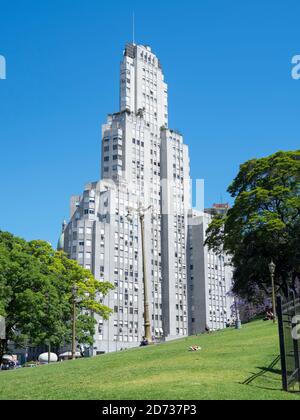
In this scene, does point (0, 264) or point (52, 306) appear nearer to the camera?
point (0, 264)

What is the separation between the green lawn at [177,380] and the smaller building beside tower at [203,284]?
114183mm

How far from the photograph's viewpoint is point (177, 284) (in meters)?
138

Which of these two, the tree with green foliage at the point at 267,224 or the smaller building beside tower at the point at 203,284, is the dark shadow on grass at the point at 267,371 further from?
the smaller building beside tower at the point at 203,284

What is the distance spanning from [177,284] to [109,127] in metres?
40.5

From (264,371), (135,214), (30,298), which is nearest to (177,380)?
(264,371)

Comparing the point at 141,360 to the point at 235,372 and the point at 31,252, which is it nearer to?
the point at 235,372

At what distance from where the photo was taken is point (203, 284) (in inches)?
5507

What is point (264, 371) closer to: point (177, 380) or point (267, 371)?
point (267, 371)

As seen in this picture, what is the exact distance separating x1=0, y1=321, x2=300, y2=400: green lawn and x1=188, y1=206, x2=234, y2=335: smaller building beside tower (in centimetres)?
11418

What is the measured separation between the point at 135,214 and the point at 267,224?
8483 centimetres

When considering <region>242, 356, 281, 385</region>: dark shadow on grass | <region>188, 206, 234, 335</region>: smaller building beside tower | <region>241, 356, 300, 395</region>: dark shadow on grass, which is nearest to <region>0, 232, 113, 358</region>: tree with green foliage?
<region>242, 356, 281, 385</region>: dark shadow on grass

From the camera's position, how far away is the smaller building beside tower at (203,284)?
13925 cm
